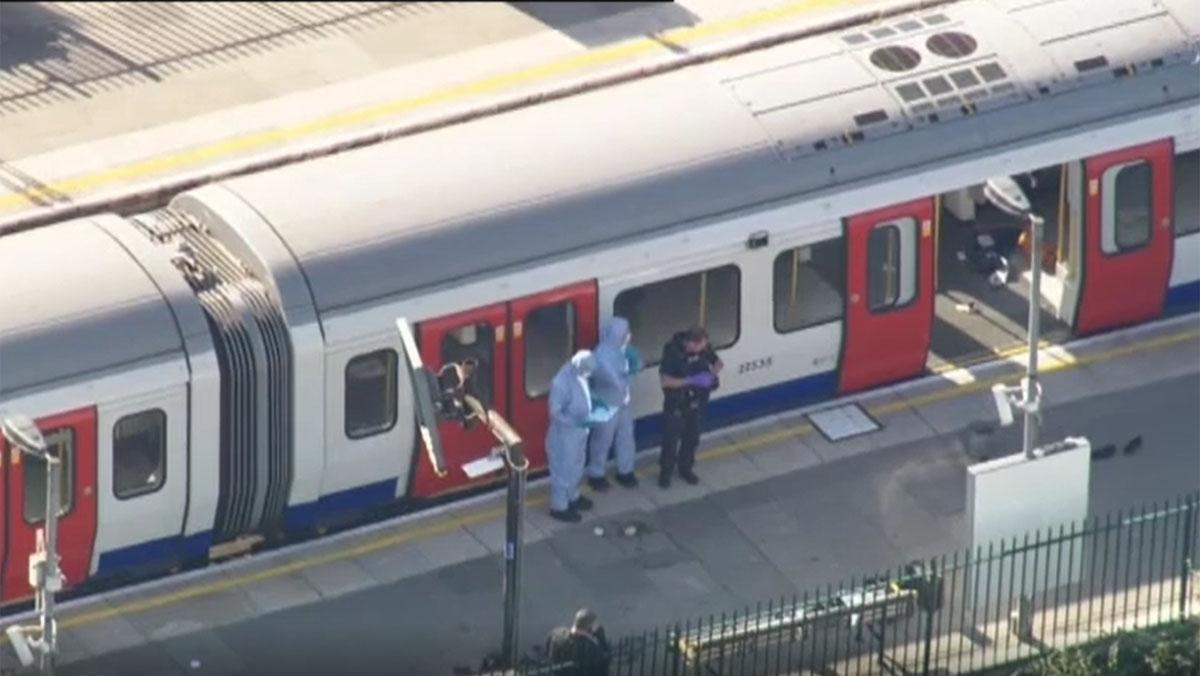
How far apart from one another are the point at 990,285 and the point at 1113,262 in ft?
5.01

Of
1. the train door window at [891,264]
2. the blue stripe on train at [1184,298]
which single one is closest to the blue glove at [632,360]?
the train door window at [891,264]

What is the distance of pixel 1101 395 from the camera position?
48.9 meters

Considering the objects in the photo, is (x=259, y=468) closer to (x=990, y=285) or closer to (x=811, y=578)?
(x=811, y=578)

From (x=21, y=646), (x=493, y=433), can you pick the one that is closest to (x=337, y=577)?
(x=493, y=433)

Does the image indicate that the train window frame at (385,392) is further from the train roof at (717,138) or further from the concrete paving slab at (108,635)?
the concrete paving slab at (108,635)

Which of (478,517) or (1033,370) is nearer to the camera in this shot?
(1033,370)

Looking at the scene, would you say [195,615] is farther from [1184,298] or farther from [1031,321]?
[1184,298]

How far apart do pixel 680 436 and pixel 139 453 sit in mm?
5139

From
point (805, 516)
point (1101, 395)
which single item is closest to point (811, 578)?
point (805, 516)

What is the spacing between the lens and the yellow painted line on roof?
51875 mm

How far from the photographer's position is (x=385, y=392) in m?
45.9

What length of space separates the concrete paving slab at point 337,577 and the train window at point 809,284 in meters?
4.71

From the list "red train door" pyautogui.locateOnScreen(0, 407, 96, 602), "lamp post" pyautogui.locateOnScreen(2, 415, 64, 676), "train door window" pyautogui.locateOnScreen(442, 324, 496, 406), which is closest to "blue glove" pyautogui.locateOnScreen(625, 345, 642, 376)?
"train door window" pyautogui.locateOnScreen(442, 324, 496, 406)

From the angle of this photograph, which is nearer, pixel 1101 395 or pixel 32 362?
pixel 32 362
